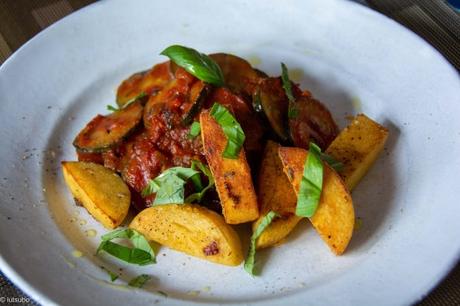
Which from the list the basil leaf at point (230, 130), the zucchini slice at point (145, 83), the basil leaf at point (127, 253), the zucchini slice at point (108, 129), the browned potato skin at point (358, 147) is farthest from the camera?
the zucchini slice at point (145, 83)

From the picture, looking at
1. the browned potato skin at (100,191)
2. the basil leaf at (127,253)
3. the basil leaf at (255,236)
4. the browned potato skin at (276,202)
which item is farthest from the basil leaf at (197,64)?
the basil leaf at (127,253)

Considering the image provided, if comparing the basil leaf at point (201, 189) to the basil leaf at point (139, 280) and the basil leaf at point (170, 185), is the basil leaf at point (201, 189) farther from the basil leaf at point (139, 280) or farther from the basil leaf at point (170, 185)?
the basil leaf at point (139, 280)

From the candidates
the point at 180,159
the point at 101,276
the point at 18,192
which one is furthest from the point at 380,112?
the point at 18,192

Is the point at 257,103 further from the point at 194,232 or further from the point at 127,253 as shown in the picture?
the point at 127,253

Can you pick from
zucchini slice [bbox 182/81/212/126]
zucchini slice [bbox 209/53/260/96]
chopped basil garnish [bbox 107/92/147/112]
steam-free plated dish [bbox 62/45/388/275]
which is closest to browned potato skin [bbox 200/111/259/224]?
steam-free plated dish [bbox 62/45/388/275]

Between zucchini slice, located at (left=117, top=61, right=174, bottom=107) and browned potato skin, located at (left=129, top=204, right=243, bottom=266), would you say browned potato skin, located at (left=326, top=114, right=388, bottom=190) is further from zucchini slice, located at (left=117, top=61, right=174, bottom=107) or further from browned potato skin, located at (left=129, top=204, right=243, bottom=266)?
zucchini slice, located at (left=117, top=61, right=174, bottom=107)

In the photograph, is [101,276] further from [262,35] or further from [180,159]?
[262,35]

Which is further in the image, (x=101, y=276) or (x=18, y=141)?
(x=18, y=141)
